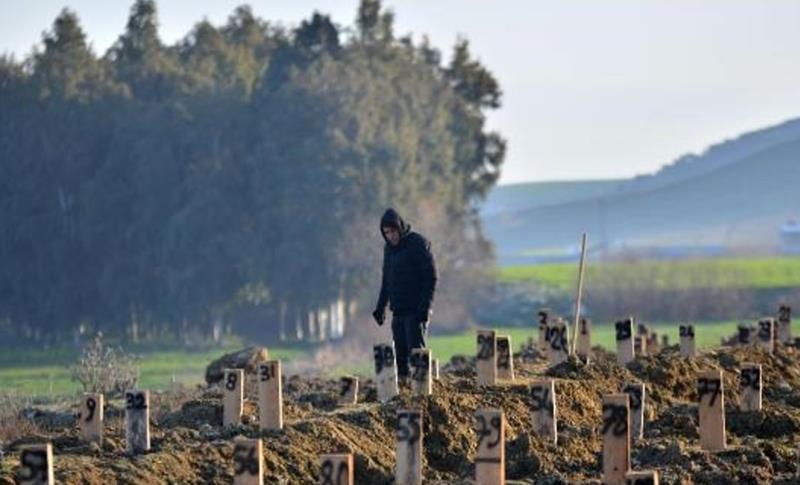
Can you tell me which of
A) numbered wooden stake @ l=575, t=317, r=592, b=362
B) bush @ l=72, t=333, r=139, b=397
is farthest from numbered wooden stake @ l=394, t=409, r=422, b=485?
bush @ l=72, t=333, r=139, b=397

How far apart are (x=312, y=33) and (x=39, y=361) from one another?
88.4 ft

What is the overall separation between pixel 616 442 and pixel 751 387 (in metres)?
5.00

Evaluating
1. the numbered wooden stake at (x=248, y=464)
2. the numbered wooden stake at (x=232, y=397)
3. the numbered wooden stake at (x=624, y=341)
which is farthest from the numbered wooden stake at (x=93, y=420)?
the numbered wooden stake at (x=624, y=341)

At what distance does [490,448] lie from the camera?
1580 cm

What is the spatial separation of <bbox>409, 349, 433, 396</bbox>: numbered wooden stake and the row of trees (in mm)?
47898

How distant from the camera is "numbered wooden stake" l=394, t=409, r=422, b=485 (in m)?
16.3

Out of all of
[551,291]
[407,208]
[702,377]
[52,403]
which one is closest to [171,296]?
[407,208]

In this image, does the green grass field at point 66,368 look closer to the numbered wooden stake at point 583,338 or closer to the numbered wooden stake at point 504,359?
the numbered wooden stake at point 583,338

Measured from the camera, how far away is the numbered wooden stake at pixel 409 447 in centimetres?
1634

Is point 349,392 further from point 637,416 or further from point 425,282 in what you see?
point 637,416

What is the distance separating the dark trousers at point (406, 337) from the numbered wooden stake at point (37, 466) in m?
9.97

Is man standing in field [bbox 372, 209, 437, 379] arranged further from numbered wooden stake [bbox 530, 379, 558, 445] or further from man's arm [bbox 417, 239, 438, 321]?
numbered wooden stake [bbox 530, 379, 558, 445]

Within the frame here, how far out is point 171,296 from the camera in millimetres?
71938

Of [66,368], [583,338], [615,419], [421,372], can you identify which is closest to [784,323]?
[583,338]
